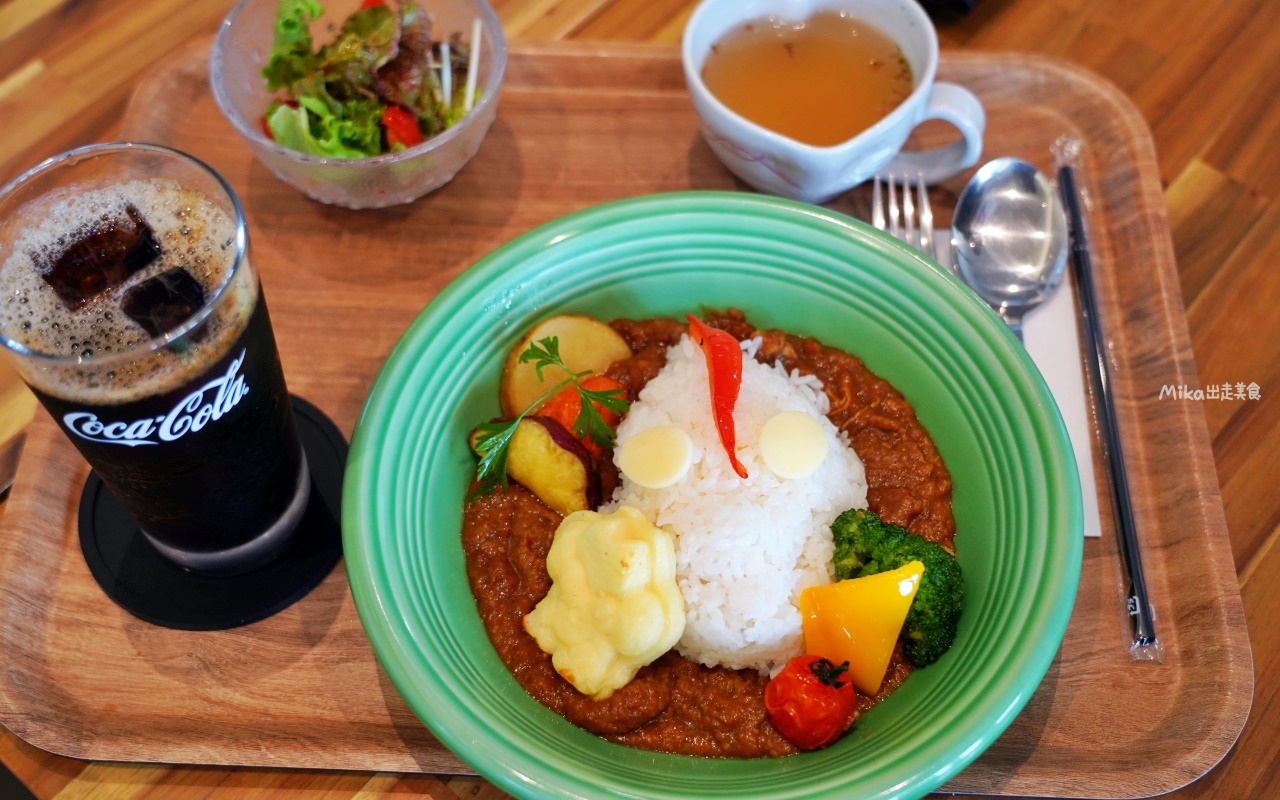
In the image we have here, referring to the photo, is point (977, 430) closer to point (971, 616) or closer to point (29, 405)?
point (971, 616)

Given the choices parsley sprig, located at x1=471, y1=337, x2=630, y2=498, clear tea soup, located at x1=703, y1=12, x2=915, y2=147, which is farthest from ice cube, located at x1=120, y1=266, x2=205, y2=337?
clear tea soup, located at x1=703, y1=12, x2=915, y2=147

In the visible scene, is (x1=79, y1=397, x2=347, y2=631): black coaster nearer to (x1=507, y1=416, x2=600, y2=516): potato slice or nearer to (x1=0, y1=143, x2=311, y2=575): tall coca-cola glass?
(x1=0, y1=143, x2=311, y2=575): tall coca-cola glass

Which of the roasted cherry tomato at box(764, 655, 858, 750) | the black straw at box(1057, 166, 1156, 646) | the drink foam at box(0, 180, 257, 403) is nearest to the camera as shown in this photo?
the drink foam at box(0, 180, 257, 403)

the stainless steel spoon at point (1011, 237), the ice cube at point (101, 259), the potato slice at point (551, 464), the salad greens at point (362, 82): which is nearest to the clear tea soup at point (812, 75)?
the stainless steel spoon at point (1011, 237)

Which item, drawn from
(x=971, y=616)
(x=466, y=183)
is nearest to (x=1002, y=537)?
(x=971, y=616)

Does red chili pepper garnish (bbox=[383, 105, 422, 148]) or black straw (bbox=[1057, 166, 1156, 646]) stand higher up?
red chili pepper garnish (bbox=[383, 105, 422, 148])

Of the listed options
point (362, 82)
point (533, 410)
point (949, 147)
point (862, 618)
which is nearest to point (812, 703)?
point (862, 618)

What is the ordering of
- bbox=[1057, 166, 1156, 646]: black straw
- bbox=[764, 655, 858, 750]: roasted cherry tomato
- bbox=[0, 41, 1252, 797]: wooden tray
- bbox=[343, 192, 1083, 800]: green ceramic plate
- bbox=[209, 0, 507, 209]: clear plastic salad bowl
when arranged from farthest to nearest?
bbox=[209, 0, 507, 209]: clear plastic salad bowl → bbox=[1057, 166, 1156, 646]: black straw → bbox=[0, 41, 1252, 797]: wooden tray → bbox=[764, 655, 858, 750]: roasted cherry tomato → bbox=[343, 192, 1083, 800]: green ceramic plate

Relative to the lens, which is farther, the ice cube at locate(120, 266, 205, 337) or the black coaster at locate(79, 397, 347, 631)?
the black coaster at locate(79, 397, 347, 631)
